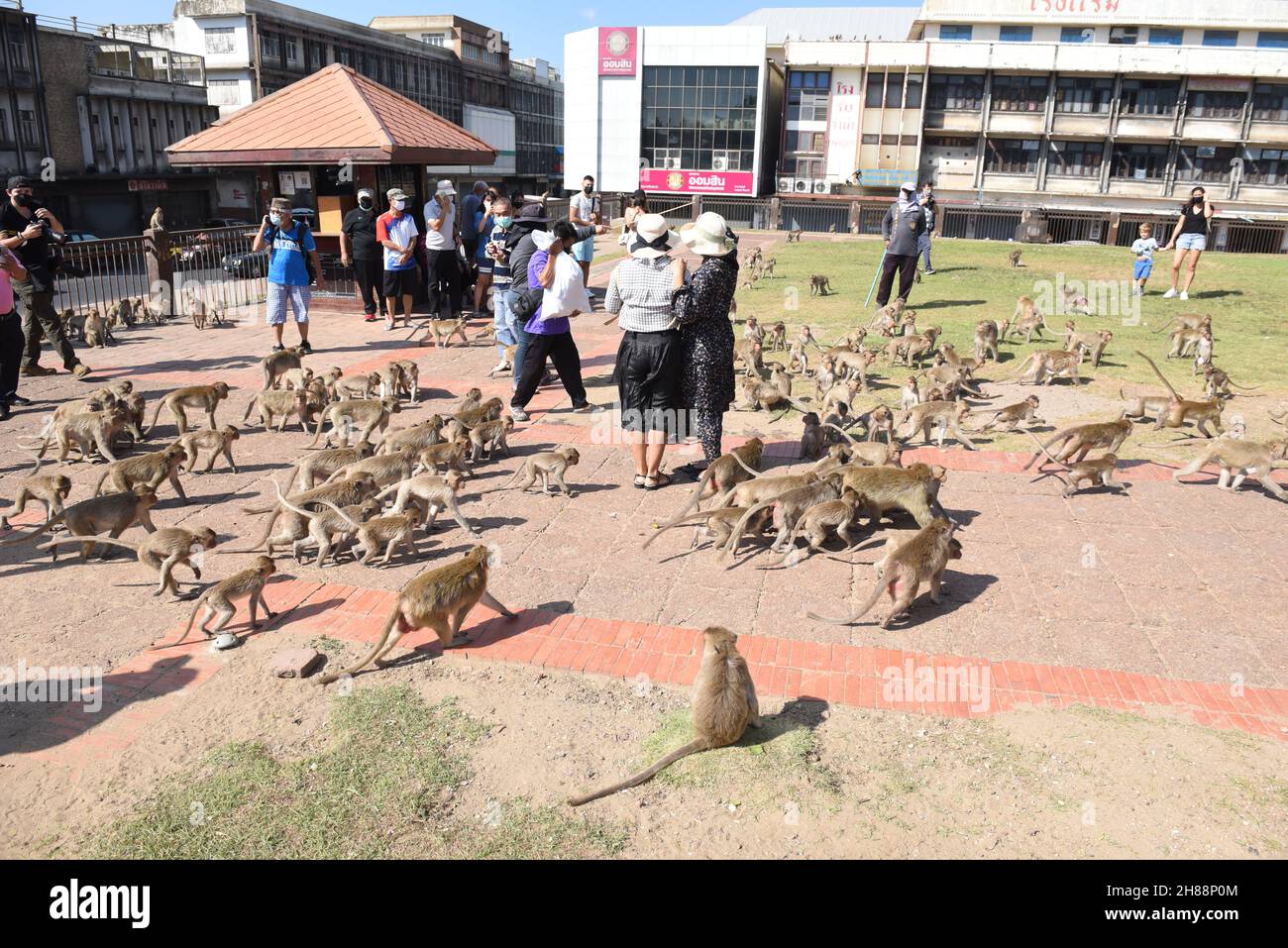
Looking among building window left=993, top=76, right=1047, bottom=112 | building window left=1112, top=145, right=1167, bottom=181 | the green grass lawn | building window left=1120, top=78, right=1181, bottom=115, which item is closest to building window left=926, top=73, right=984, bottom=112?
building window left=993, top=76, right=1047, bottom=112

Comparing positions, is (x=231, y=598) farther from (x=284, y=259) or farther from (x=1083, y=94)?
(x=1083, y=94)

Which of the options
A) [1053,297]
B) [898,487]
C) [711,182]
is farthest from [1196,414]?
[711,182]

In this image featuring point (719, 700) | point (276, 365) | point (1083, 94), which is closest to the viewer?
point (719, 700)

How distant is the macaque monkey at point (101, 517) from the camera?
6535 millimetres

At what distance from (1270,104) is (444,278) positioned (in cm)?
5657

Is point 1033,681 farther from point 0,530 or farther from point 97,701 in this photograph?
point 0,530

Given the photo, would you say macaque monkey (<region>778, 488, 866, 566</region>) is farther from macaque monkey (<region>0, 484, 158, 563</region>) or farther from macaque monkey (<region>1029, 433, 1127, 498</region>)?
macaque monkey (<region>0, 484, 158, 563</region>)

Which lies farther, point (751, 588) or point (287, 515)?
point (287, 515)

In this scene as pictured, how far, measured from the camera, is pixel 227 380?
11.8 meters

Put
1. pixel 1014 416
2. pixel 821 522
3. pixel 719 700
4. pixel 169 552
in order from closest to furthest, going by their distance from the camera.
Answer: pixel 719 700, pixel 169 552, pixel 821 522, pixel 1014 416

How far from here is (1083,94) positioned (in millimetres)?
53312

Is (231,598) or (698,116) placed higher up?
(698,116)
